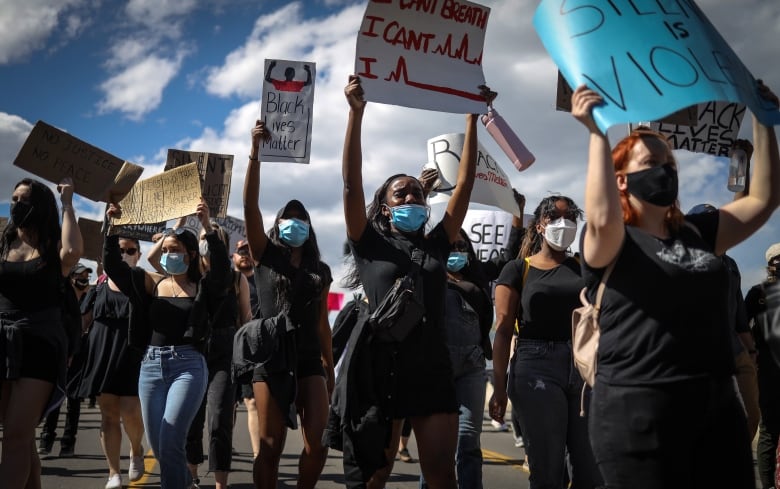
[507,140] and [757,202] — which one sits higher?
[507,140]

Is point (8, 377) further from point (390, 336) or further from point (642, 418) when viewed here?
point (642, 418)

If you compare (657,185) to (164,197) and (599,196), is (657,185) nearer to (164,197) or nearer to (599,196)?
(599,196)

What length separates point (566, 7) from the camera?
10.9 ft

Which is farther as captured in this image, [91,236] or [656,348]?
[91,236]

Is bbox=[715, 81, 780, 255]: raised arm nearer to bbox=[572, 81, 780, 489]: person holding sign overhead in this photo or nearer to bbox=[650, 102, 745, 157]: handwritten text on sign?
bbox=[572, 81, 780, 489]: person holding sign overhead

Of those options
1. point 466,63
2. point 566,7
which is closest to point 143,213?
point 466,63

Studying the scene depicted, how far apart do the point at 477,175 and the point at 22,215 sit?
4.65 m

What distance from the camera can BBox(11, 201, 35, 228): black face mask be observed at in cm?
493

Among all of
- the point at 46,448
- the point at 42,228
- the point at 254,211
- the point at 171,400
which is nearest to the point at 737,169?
the point at 254,211

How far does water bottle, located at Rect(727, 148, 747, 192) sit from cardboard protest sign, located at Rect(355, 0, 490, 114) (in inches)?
61.0

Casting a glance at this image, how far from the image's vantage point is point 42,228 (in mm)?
4965

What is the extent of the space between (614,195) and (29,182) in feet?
12.5

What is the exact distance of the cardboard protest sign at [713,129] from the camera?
5.82 metres

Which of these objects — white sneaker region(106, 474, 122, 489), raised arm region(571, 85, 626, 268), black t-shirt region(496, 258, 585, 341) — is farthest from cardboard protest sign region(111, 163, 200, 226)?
raised arm region(571, 85, 626, 268)
